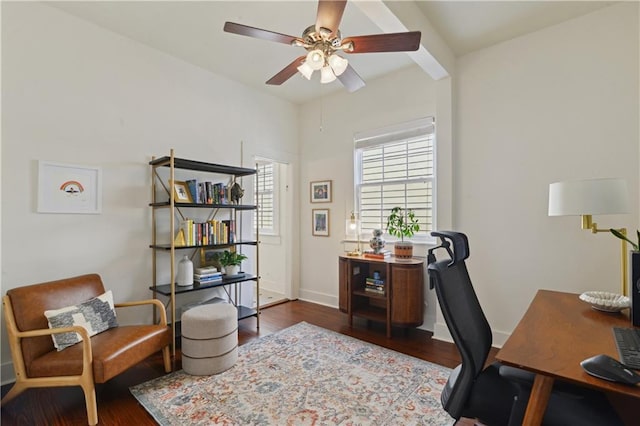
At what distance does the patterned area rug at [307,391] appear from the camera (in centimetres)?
191

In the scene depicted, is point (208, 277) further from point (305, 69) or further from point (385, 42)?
point (385, 42)

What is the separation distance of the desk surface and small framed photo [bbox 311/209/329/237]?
9.18 feet

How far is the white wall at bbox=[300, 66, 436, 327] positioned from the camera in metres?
3.50

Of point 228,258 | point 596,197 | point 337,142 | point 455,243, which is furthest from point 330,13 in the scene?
point 228,258

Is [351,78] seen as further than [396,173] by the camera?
No

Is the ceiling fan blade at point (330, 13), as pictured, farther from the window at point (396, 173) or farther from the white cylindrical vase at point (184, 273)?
the white cylindrical vase at point (184, 273)

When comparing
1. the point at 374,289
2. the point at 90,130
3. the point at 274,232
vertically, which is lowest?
the point at 374,289

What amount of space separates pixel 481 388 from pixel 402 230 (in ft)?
7.14

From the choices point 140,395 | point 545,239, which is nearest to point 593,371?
point 545,239

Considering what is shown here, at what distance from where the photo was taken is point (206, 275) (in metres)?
3.21

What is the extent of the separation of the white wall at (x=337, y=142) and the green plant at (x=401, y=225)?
0.89 feet

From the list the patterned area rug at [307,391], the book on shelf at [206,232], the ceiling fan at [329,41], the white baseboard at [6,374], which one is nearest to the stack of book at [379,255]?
the patterned area rug at [307,391]

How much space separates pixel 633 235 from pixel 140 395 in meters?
3.92

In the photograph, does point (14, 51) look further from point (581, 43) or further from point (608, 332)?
point (581, 43)
